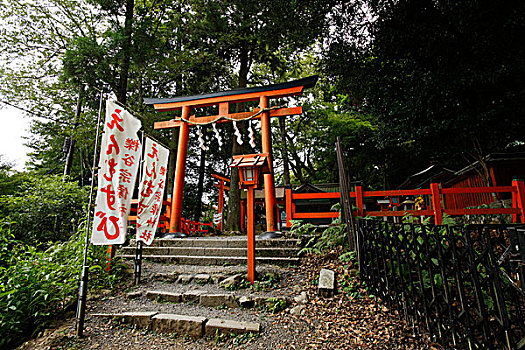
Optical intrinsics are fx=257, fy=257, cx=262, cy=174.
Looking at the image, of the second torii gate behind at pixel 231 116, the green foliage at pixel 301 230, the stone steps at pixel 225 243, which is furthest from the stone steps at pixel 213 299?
the second torii gate behind at pixel 231 116

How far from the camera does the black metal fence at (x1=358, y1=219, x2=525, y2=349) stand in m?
1.91

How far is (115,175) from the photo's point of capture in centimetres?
423

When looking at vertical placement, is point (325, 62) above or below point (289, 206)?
above

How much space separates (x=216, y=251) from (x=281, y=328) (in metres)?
3.10

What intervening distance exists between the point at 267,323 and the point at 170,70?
11.6m

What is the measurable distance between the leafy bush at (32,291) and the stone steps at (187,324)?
997 mm

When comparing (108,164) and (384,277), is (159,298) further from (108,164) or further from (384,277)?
(384,277)

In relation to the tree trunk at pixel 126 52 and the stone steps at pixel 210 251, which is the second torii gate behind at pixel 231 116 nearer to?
the stone steps at pixel 210 251

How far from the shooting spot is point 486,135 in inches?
328

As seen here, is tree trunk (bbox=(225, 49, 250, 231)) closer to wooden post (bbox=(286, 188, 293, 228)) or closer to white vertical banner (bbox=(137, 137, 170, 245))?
wooden post (bbox=(286, 188, 293, 228))

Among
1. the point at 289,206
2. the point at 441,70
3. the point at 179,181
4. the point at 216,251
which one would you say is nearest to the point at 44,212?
the point at 179,181

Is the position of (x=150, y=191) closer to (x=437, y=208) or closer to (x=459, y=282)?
(x=459, y=282)

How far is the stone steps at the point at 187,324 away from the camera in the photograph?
128 inches

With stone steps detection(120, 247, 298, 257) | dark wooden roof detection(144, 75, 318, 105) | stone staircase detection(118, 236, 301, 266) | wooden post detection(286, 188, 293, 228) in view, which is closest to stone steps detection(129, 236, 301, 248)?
stone staircase detection(118, 236, 301, 266)
